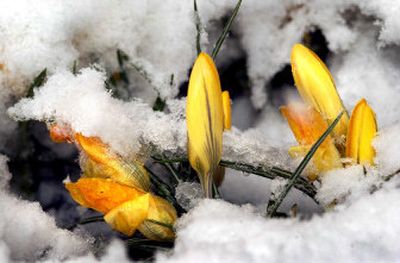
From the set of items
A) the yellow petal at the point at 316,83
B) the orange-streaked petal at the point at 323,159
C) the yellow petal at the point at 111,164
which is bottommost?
the yellow petal at the point at 111,164

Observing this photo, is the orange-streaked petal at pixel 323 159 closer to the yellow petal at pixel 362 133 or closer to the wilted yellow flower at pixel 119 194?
the yellow petal at pixel 362 133

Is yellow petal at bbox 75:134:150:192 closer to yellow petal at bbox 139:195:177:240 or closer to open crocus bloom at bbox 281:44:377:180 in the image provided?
yellow petal at bbox 139:195:177:240

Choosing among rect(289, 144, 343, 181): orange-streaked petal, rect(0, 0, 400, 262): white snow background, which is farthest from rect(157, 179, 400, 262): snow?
rect(289, 144, 343, 181): orange-streaked petal

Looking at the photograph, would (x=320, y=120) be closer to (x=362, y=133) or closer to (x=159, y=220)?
(x=362, y=133)

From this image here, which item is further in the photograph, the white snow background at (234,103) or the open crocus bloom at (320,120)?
the open crocus bloom at (320,120)

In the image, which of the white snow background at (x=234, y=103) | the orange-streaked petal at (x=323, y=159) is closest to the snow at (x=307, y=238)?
the white snow background at (x=234, y=103)

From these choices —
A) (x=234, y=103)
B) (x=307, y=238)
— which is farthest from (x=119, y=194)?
(x=234, y=103)

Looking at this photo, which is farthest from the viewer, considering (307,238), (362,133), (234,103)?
(234,103)
